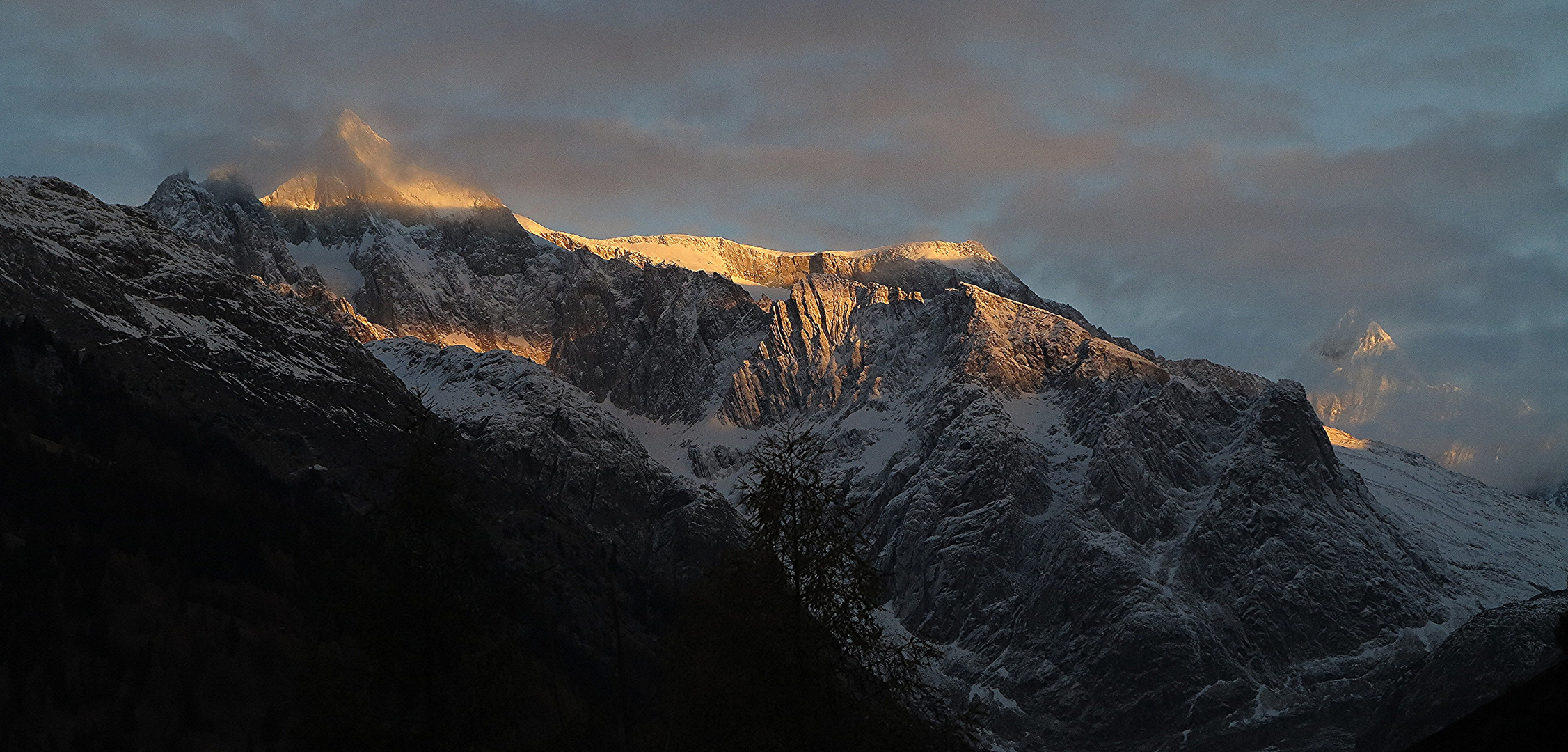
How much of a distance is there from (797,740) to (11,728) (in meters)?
95.1

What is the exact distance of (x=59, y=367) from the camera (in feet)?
612

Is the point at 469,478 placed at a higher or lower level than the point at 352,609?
higher

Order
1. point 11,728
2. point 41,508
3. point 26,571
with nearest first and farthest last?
point 11,728
point 26,571
point 41,508

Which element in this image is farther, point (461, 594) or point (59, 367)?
point (59, 367)

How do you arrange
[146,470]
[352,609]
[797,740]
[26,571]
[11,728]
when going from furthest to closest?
1. [146,470]
2. [26,571]
3. [11,728]
4. [352,609]
5. [797,740]

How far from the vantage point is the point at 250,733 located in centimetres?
12419

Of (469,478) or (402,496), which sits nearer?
(402,496)

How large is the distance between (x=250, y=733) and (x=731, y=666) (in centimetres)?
9932

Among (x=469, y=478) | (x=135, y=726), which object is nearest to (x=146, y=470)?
(x=135, y=726)

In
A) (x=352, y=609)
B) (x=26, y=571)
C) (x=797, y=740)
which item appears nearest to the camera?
(x=797, y=740)

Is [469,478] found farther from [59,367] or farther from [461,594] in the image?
[59,367]

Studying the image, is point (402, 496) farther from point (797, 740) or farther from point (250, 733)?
point (250, 733)

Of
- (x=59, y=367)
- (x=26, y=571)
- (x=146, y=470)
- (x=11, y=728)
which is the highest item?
(x=59, y=367)

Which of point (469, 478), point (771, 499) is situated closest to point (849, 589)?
point (771, 499)
